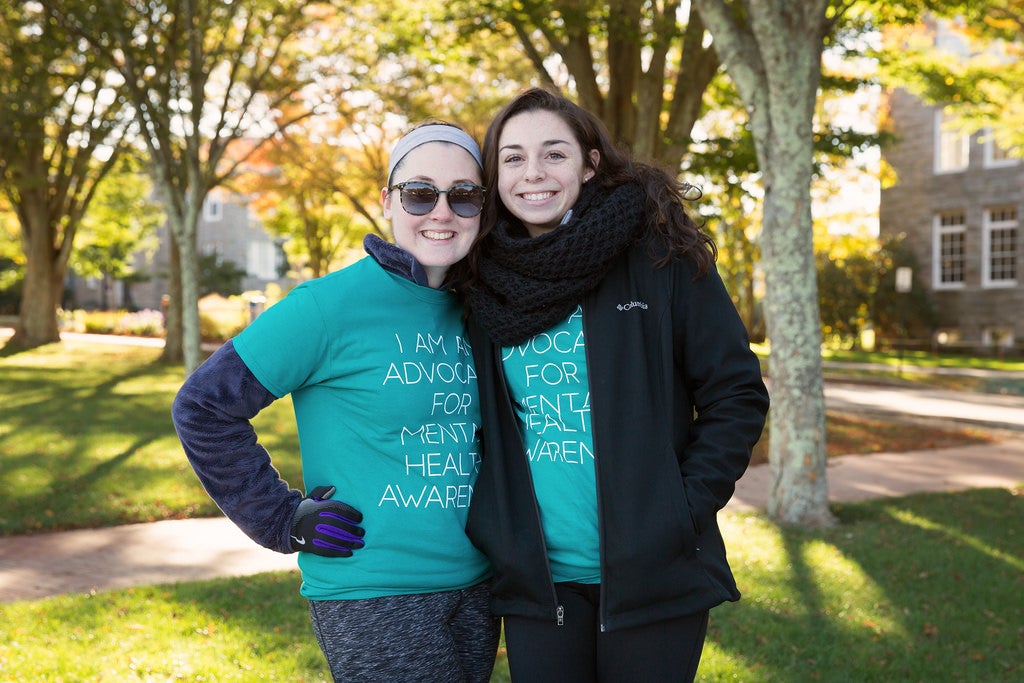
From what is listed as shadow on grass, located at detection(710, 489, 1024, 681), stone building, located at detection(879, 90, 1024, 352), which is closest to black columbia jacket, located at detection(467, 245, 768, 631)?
shadow on grass, located at detection(710, 489, 1024, 681)

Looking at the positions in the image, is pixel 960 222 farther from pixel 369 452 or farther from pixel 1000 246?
pixel 369 452

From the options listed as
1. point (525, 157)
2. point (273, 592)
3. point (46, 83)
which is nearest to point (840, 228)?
point (46, 83)

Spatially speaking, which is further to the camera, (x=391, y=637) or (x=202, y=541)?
(x=202, y=541)

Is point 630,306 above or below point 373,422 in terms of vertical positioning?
above

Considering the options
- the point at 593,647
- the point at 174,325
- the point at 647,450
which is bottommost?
the point at 593,647

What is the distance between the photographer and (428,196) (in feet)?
7.73

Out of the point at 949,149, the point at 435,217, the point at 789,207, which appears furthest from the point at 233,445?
the point at 949,149

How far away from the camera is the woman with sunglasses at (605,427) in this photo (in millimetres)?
2203

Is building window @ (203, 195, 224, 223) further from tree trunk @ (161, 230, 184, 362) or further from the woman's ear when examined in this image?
the woman's ear

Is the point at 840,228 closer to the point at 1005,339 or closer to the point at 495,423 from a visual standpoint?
the point at 1005,339

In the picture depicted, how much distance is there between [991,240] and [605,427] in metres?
32.0

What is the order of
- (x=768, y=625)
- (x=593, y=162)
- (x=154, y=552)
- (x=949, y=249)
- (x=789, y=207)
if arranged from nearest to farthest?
(x=593, y=162)
(x=768, y=625)
(x=154, y=552)
(x=789, y=207)
(x=949, y=249)

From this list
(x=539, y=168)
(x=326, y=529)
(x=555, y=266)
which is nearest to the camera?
(x=326, y=529)

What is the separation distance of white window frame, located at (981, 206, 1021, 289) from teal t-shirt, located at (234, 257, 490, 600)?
3115 centimetres
